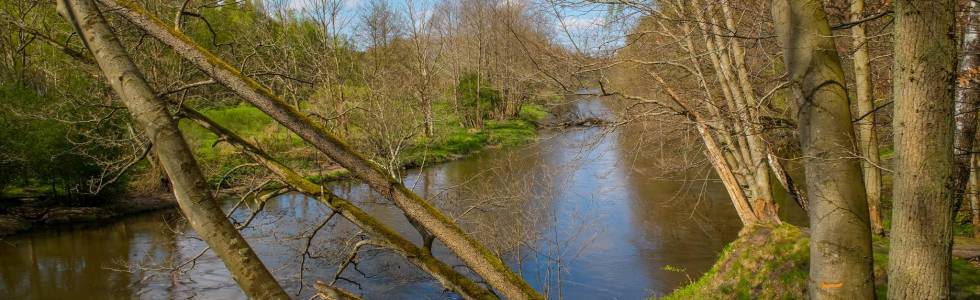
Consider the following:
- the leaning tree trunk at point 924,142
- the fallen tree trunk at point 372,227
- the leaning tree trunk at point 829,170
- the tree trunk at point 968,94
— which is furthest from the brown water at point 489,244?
the leaning tree trunk at point 924,142

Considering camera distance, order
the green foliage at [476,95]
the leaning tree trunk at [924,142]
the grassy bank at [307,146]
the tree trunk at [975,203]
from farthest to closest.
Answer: the green foliage at [476,95] < the grassy bank at [307,146] < the tree trunk at [975,203] < the leaning tree trunk at [924,142]

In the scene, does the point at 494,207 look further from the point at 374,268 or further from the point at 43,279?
the point at 43,279

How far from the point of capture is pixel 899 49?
3.07 m

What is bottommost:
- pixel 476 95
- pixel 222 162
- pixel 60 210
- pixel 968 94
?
pixel 60 210

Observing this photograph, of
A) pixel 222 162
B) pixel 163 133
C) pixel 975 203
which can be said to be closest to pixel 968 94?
pixel 975 203

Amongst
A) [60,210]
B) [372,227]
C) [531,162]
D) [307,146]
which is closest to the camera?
[372,227]

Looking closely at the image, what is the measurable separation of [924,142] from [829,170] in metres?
0.48

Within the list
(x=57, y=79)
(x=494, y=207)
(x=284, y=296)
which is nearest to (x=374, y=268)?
(x=494, y=207)

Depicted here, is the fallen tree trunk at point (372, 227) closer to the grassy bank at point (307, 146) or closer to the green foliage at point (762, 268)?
the green foliage at point (762, 268)

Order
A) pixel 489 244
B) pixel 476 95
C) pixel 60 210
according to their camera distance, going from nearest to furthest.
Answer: pixel 489 244 < pixel 60 210 < pixel 476 95

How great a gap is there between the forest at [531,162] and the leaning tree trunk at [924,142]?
10 millimetres

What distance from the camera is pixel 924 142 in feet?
10.0

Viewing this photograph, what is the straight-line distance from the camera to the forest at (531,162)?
122 inches

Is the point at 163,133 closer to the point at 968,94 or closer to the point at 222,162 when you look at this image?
the point at 968,94
